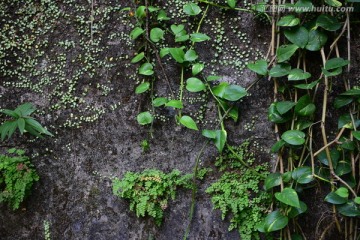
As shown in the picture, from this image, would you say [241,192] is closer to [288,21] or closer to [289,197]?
[289,197]

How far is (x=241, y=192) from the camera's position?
191 centimetres

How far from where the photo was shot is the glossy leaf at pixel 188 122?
1.90 meters

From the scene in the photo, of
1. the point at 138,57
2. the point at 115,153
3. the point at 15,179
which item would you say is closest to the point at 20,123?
the point at 15,179

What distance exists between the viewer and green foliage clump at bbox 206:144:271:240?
191 cm

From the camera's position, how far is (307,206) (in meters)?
1.93

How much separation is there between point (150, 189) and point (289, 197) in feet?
2.13

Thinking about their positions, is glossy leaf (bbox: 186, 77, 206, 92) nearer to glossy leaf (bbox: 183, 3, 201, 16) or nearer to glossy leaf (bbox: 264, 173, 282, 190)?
glossy leaf (bbox: 183, 3, 201, 16)

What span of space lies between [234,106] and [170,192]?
0.53m

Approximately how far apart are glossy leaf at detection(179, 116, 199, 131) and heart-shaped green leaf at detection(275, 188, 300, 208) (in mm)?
479

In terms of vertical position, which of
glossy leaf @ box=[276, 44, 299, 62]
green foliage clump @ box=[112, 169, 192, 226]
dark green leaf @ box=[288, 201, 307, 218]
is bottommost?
green foliage clump @ box=[112, 169, 192, 226]

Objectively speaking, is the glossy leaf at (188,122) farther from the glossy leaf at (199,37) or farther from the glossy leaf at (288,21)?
the glossy leaf at (288,21)

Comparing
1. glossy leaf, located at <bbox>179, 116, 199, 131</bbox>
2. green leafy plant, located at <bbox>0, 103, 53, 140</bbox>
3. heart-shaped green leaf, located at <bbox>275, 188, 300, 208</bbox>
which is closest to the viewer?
heart-shaped green leaf, located at <bbox>275, 188, 300, 208</bbox>

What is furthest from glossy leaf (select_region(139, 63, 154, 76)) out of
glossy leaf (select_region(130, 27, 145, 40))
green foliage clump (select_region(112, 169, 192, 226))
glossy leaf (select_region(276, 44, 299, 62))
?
glossy leaf (select_region(276, 44, 299, 62))

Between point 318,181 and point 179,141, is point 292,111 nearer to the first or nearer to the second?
point 318,181
